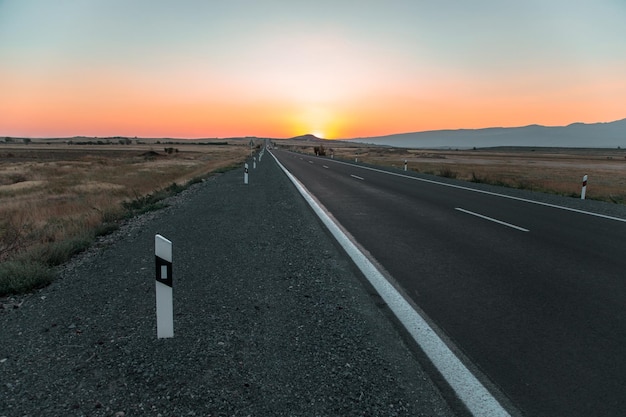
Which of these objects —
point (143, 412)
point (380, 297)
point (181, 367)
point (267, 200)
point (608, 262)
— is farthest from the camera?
point (267, 200)

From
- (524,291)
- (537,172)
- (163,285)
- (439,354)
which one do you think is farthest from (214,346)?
(537,172)

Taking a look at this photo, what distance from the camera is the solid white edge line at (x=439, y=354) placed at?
2697 millimetres

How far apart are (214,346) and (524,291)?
3.87 m

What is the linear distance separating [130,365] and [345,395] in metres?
1.78

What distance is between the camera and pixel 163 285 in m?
3.49

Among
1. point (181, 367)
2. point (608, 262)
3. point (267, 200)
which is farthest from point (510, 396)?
point (267, 200)

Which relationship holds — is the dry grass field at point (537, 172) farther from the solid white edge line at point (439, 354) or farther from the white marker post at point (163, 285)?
the white marker post at point (163, 285)

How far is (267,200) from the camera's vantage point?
1305 cm

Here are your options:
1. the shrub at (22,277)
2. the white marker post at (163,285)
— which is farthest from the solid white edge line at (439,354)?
the shrub at (22,277)

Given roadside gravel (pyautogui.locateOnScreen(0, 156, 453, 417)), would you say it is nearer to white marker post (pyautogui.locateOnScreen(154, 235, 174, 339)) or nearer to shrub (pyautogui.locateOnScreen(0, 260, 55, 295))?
white marker post (pyautogui.locateOnScreen(154, 235, 174, 339))

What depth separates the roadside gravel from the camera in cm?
267

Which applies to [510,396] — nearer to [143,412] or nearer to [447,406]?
[447,406]

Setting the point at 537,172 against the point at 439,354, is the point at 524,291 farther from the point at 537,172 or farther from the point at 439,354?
the point at 537,172

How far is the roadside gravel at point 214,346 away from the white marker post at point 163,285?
0.13 meters
